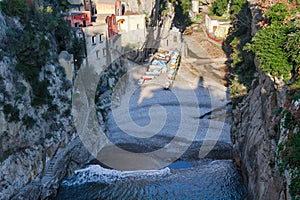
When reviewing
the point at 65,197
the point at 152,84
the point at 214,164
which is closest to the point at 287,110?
the point at 214,164

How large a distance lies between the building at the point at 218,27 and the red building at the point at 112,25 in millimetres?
25787

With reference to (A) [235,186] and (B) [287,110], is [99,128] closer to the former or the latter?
(A) [235,186]

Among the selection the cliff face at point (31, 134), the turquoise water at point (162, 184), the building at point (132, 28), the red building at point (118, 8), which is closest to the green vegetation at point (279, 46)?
the turquoise water at point (162, 184)

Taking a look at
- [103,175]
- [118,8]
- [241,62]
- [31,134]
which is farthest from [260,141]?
[118,8]

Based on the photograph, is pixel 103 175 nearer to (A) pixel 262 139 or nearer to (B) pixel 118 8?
(A) pixel 262 139

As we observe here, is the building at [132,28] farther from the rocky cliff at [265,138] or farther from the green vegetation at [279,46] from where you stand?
the green vegetation at [279,46]

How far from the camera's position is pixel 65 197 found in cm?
2355

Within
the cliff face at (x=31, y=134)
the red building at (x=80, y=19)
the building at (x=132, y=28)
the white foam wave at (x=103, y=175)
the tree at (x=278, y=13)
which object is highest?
the tree at (x=278, y=13)

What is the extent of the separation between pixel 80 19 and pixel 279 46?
21.7m

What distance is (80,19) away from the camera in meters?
34.6

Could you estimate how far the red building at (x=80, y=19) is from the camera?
111 feet

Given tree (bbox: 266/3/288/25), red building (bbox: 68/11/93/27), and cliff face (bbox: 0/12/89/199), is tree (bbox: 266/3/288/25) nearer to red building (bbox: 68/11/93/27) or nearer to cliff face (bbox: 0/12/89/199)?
cliff face (bbox: 0/12/89/199)

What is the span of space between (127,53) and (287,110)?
1113 inches

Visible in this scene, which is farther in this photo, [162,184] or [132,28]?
[132,28]
